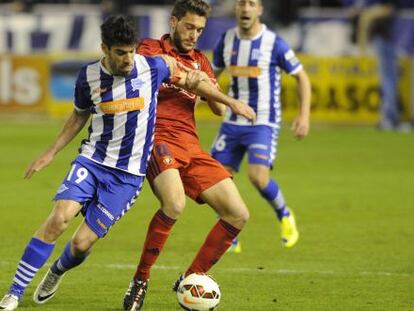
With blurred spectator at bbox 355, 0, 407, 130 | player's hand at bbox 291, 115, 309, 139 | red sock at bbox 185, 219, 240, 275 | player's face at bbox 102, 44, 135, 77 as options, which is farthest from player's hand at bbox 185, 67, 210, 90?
blurred spectator at bbox 355, 0, 407, 130

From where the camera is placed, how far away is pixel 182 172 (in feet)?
29.2

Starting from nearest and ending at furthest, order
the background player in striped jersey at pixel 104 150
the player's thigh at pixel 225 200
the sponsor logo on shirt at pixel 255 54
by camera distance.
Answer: the background player in striped jersey at pixel 104 150, the player's thigh at pixel 225 200, the sponsor logo on shirt at pixel 255 54

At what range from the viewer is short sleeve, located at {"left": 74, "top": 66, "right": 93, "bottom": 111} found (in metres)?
8.27

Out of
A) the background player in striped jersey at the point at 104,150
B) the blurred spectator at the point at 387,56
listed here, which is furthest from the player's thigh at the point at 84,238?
the blurred spectator at the point at 387,56

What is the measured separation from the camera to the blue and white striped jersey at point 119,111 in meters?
8.26

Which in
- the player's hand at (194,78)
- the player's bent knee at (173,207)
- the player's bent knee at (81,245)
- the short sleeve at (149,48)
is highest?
the player's hand at (194,78)

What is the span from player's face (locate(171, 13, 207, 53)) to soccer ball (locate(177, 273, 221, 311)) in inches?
67.3

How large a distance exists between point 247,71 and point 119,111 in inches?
156

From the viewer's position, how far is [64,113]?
86.2ft

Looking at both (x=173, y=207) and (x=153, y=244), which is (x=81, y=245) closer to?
(x=153, y=244)

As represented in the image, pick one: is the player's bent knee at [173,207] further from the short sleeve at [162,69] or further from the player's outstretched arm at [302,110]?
the player's outstretched arm at [302,110]

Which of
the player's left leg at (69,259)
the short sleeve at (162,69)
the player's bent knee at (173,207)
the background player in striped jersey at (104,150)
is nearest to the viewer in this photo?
the background player in striped jersey at (104,150)

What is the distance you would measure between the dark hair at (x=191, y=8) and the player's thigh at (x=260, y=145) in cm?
319

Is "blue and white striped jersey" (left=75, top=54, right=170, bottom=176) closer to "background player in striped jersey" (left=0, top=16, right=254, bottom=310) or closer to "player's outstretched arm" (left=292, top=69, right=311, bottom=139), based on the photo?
"background player in striped jersey" (left=0, top=16, right=254, bottom=310)
